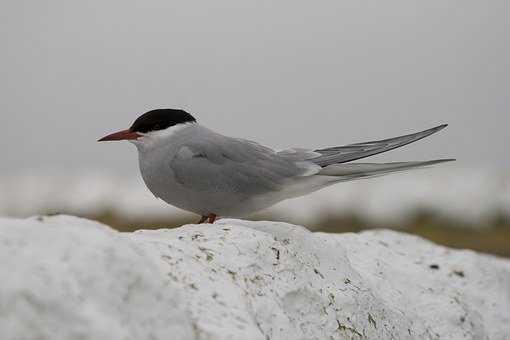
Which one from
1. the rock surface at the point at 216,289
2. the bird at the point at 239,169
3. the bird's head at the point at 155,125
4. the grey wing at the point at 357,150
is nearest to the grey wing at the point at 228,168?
the bird at the point at 239,169

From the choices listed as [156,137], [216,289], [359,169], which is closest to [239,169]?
[156,137]

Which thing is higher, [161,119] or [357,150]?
[161,119]

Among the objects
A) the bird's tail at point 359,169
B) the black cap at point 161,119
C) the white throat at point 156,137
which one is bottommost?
the bird's tail at point 359,169

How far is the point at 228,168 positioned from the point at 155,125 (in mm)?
904

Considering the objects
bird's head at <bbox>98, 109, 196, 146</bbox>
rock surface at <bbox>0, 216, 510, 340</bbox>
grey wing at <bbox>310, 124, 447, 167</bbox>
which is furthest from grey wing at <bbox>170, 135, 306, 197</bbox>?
rock surface at <bbox>0, 216, 510, 340</bbox>

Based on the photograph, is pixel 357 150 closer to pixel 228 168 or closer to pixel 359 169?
pixel 359 169

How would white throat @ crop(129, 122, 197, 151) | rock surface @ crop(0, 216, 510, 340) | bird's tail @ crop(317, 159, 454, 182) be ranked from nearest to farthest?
rock surface @ crop(0, 216, 510, 340)
bird's tail @ crop(317, 159, 454, 182)
white throat @ crop(129, 122, 197, 151)

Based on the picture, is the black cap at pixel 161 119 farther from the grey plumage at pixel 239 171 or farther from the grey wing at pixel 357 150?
the grey wing at pixel 357 150

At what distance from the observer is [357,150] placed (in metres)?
5.81

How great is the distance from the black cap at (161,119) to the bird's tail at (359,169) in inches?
53.2

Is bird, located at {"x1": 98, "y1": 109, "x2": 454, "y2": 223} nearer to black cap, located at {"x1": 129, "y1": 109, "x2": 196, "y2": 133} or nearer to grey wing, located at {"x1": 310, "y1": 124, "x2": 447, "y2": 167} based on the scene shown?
grey wing, located at {"x1": 310, "y1": 124, "x2": 447, "y2": 167}

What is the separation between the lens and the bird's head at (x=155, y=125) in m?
6.11

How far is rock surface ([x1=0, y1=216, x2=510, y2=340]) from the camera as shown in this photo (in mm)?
2693

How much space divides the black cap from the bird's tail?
1.35 m
